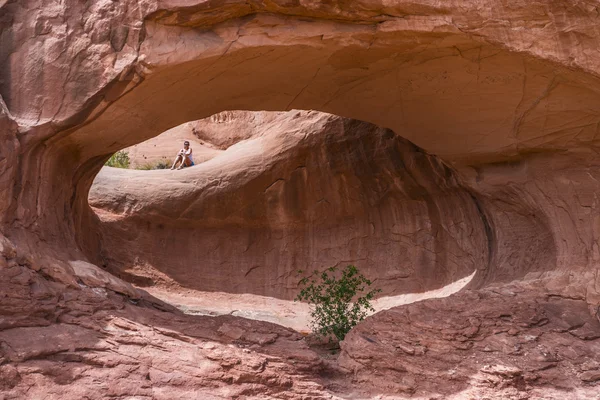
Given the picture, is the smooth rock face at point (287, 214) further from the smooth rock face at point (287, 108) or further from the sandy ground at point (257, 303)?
the smooth rock face at point (287, 108)

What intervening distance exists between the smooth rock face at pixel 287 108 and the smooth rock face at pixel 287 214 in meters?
1.84

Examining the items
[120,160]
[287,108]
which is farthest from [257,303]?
[120,160]

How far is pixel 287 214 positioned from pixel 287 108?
267 cm

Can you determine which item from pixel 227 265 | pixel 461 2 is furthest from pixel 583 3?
pixel 227 265

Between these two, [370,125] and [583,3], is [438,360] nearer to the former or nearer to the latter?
[583,3]

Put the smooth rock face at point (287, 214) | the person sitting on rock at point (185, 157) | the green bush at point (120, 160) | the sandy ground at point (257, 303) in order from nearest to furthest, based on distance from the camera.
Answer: the sandy ground at point (257, 303) < the smooth rock face at point (287, 214) < the person sitting on rock at point (185, 157) < the green bush at point (120, 160)

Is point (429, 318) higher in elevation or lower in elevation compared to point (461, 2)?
lower

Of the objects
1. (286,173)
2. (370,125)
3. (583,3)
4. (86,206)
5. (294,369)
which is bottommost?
(294,369)

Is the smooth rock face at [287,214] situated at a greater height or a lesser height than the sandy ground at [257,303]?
greater

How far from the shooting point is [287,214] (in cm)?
990

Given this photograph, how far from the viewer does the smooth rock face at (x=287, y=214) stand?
30.6ft

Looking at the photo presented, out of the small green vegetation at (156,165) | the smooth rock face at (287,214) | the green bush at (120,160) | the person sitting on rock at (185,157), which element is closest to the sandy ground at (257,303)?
the smooth rock face at (287,214)

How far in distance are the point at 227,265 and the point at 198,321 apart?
11.9 feet

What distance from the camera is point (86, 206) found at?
29.0 feet
